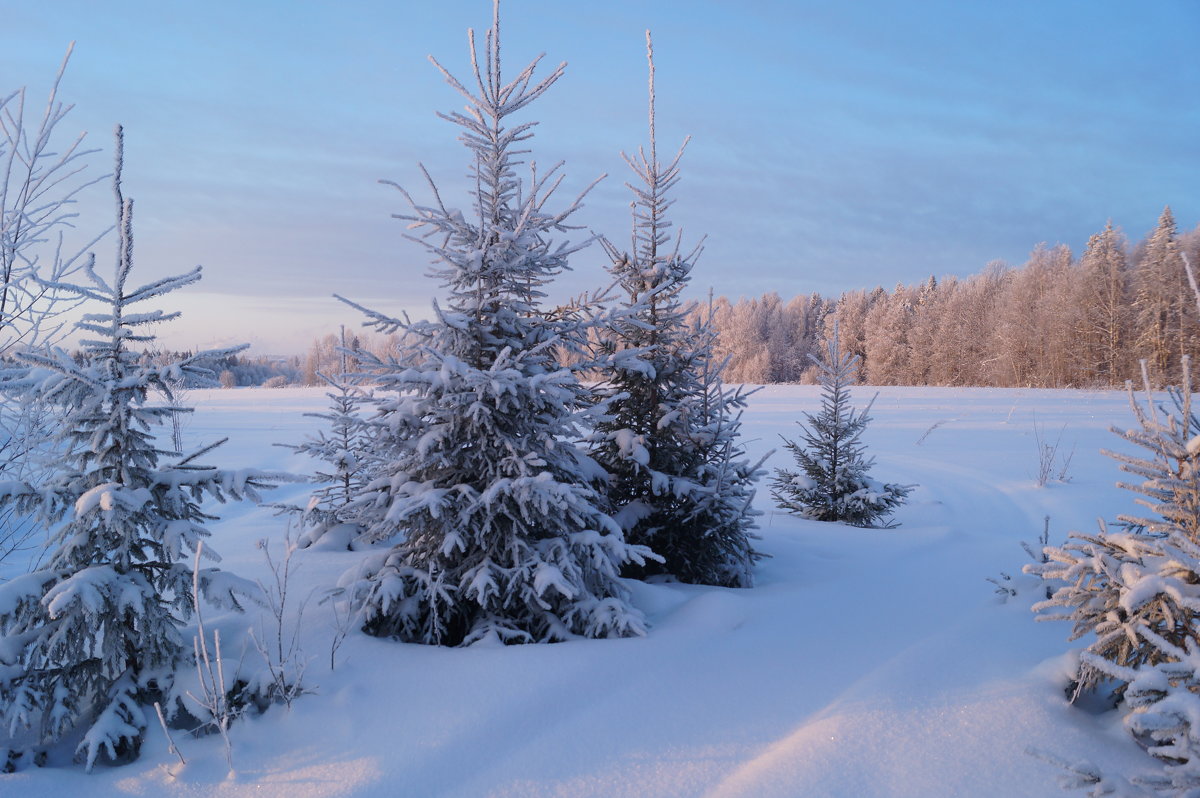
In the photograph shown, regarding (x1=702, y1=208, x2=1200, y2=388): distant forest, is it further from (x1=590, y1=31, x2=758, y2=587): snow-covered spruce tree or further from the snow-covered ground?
the snow-covered ground

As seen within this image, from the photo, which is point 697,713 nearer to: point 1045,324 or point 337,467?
point 337,467

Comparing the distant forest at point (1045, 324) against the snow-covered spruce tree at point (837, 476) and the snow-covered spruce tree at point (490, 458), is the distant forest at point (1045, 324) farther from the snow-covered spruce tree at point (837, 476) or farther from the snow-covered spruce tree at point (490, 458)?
the snow-covered spruce tree at point (490, 458)

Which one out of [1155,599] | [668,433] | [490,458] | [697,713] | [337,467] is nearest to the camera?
[1155,599]

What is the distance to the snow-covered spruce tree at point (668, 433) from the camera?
5.87 metres

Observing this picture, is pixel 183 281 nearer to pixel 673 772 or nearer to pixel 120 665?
pixel 120 665

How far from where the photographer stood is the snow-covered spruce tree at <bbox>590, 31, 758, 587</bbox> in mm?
5871

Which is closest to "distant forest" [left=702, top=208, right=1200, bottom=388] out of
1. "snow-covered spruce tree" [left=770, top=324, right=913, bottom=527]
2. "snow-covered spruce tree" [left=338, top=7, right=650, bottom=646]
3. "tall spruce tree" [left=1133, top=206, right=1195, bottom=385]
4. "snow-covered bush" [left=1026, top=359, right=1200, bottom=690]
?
"tall spruce tree" [left=1133, top=206, right=1195, bottom=385]

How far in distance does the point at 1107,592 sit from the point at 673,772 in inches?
80.4

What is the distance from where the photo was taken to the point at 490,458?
441cm

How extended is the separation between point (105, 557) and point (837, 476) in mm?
8086

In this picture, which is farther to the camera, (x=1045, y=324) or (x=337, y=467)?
(x=1045, y=324)

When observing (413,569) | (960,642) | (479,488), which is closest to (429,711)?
(413,569)

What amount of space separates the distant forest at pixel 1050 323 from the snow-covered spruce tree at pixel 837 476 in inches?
532

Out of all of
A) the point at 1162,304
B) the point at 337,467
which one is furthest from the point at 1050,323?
the point at 337,467
